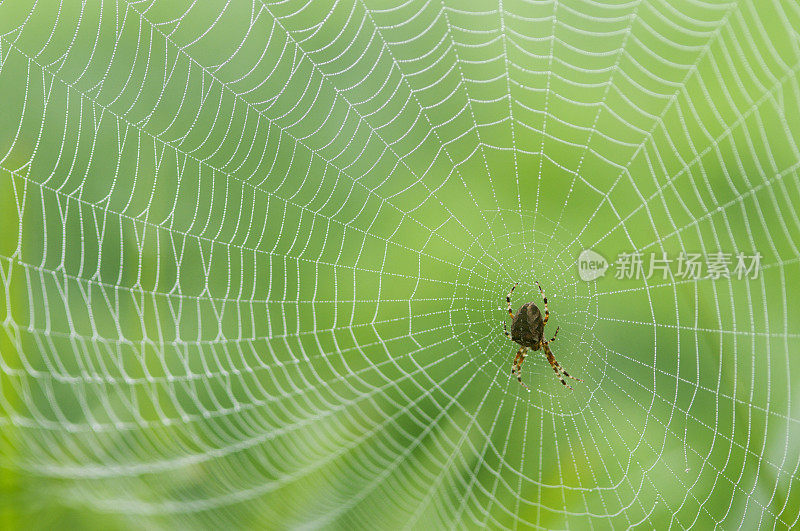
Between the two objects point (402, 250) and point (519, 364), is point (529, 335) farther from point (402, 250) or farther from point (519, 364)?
point (402, 250)

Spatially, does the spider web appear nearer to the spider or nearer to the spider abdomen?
the spider

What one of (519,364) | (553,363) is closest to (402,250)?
(519,364)

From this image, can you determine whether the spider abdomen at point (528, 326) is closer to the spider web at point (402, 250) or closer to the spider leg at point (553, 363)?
the spider leg at point (553, 363)

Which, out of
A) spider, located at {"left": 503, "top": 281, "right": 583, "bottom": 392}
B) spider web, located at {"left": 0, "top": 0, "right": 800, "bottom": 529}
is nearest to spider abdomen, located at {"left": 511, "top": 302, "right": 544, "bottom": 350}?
spider, located at {"left": 503, "top": 281, "right": 583, "bottom": 392}

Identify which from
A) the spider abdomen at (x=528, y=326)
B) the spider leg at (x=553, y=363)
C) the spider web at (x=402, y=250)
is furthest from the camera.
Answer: the spider leg at (x=553, y=363)

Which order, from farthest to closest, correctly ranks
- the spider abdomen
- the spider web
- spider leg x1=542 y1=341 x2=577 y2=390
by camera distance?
spider leg x1=542 y1=341 x2=577 y2=390, the spider abdomen, the spider web

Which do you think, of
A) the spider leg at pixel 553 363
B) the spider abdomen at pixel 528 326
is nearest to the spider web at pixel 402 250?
the spider leg at pixel 553 363
